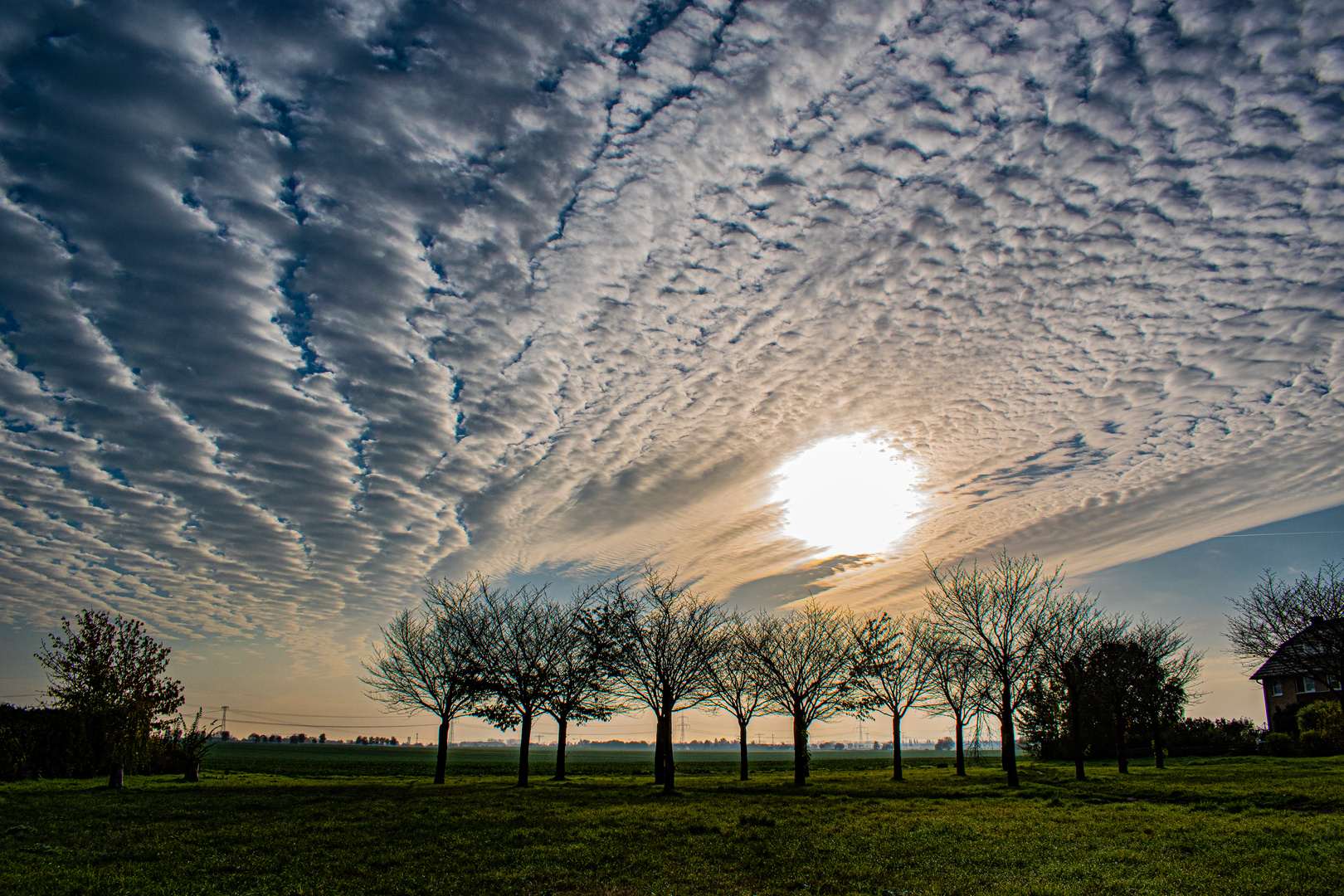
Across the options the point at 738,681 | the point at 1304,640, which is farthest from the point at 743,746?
the point at 1304,640

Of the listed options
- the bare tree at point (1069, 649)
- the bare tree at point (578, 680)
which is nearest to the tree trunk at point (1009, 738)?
the bare tree at point (1069, 649)

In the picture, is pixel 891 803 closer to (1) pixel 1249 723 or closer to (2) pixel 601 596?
(2) pixel 601 596

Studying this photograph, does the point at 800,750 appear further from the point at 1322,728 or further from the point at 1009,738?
the point at 1322,728

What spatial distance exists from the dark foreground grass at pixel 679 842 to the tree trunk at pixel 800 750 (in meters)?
10.9

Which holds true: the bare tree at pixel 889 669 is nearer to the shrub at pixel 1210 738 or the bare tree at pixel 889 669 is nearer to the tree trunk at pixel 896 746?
the tree trunk at pixel 896 746

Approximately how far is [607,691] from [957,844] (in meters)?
32.1

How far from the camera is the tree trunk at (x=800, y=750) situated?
40.6 m

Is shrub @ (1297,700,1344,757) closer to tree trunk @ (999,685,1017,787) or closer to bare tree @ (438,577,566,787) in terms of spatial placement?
tree trunk @ (999,685,1017,787)

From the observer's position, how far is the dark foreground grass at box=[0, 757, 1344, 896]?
40.7ft

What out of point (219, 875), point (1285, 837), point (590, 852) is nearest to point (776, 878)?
point (590, 852)

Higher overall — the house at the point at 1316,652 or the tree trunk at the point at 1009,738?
the house at the point at 1316,652

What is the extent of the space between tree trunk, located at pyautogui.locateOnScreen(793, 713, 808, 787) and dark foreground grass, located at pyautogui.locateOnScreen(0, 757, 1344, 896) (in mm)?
10902

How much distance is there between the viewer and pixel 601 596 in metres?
46.2

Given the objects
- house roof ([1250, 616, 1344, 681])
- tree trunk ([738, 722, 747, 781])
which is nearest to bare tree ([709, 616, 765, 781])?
tree trunk ([738, 722, 747, 781])
